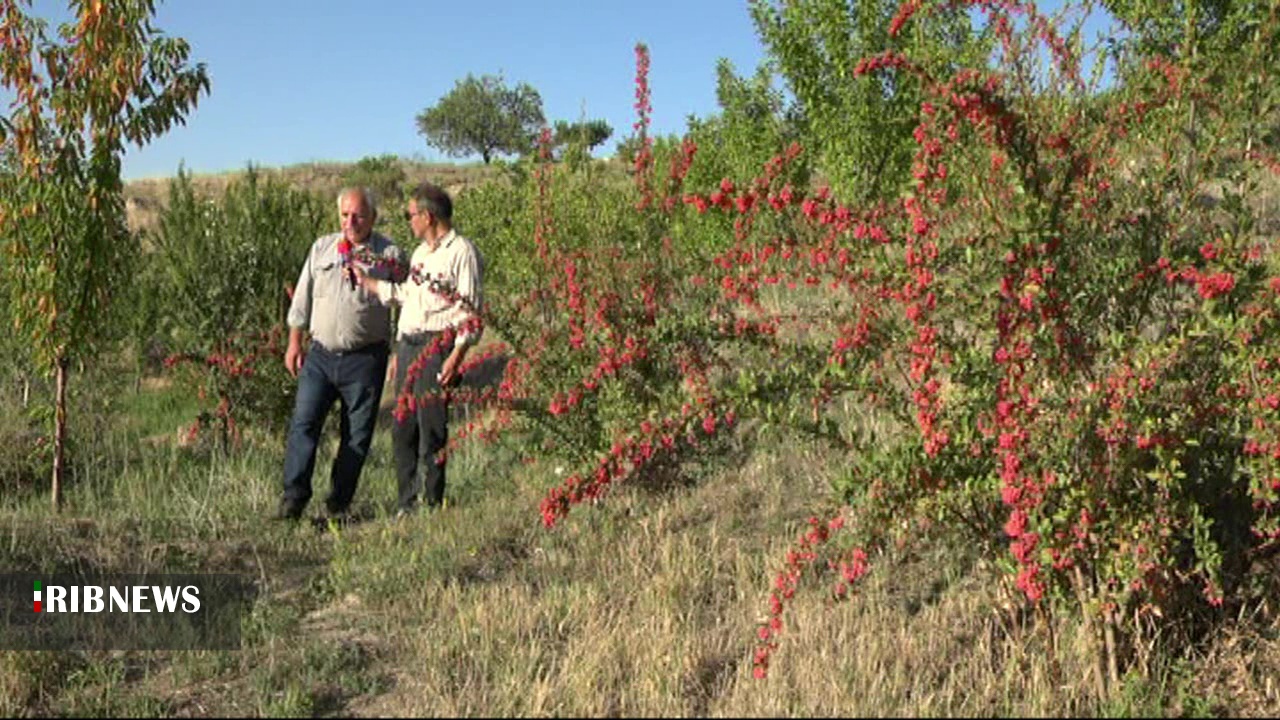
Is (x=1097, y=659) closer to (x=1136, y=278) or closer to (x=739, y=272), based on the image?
(x=1136, y=278)

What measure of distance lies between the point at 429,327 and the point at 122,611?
212 centimetres

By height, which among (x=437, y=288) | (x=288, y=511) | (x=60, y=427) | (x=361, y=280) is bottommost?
(x=288, y=511)

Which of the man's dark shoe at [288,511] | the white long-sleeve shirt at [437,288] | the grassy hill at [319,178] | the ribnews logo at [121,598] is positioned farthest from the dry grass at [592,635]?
the grassy hill at [319,178]

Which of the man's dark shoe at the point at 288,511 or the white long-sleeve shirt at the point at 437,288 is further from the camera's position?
the man's dark shoe at the point at 288,511

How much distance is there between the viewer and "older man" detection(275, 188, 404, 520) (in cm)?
623

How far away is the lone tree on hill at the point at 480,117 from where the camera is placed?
57.8 meters

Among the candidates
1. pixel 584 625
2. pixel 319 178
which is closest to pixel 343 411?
pixel 584 625

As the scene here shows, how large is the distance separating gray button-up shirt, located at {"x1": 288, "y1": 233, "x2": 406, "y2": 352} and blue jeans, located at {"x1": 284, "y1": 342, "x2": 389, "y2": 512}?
100 mm

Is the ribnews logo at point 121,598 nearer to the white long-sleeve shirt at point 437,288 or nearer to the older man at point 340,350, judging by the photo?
the older man at point 340,350

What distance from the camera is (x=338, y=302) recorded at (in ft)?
20.5

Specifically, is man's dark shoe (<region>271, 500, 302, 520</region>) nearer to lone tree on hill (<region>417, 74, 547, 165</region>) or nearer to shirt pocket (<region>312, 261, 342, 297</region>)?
shirt pocket (<region>312, 261, 342, 297</region>)

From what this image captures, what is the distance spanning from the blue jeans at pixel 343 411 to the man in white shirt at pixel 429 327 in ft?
0.57

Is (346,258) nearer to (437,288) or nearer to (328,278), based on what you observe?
(328,278)

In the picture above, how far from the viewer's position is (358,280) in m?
6.20
